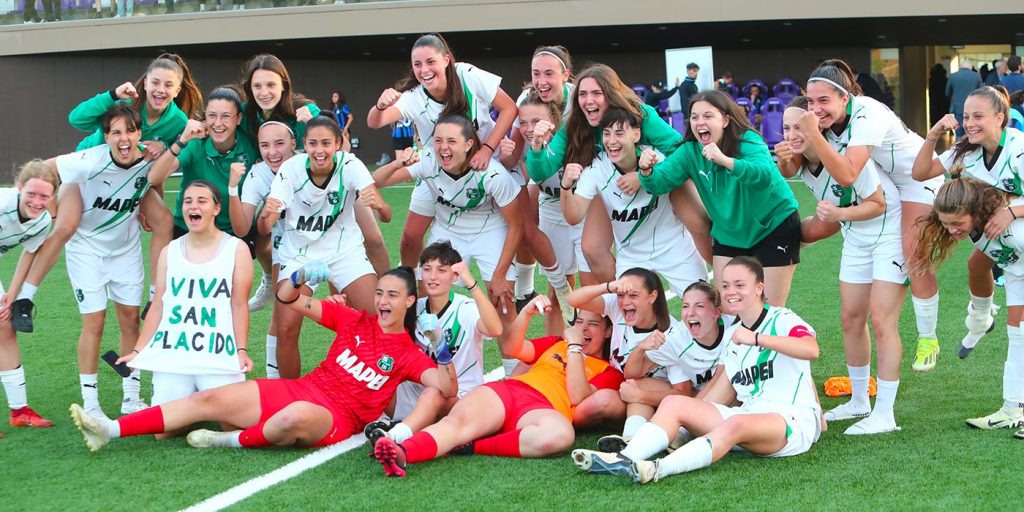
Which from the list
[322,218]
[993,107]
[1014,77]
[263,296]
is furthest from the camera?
[1014,77]

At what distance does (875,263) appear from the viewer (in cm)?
556

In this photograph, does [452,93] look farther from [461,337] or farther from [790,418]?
[790,418]

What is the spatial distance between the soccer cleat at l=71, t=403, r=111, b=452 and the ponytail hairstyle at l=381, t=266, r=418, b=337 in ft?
4.95

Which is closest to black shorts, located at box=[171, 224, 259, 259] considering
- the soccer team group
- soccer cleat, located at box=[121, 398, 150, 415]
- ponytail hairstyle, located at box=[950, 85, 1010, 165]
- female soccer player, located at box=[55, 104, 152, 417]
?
the soccer team group

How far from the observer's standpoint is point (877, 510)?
416cm

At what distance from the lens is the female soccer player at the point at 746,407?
4594mm

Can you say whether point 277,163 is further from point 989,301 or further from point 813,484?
point 989,301

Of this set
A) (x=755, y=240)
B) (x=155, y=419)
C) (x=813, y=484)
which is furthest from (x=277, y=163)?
(x=813, y=484)

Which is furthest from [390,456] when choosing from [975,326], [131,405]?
[975,326]

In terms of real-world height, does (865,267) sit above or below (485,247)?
below

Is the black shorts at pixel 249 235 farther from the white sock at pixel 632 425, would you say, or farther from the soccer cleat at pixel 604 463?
the soccer cleat at pixel 604 463

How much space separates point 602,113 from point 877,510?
8.79 ft

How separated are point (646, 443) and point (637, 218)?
1723 millimetres

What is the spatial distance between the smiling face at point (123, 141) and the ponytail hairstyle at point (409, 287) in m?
1.65
